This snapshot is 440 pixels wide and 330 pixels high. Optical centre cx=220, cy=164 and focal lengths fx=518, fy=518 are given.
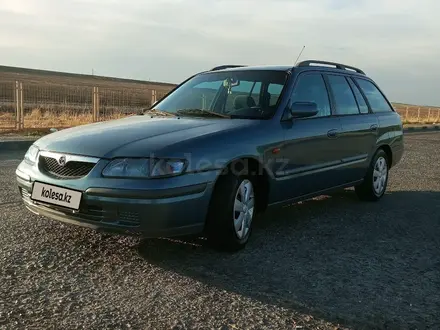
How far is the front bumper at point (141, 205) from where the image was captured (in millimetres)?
3514

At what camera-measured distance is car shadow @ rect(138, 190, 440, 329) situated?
3.13 m

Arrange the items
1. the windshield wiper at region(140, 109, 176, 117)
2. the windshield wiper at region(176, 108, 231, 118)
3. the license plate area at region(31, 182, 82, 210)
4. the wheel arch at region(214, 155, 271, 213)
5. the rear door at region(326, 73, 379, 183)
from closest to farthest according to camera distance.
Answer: the license plate area at region(31, 182, 82, 210), the wheel arch at region(214, 155, 271, 213), the windshield wiper at region(176, 108, 231, 118), the windshield wiper at region(140, 109, 176, 117), the rear door at region(326, 73, 379, 183)

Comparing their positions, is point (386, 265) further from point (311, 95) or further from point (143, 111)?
point (143, 111)

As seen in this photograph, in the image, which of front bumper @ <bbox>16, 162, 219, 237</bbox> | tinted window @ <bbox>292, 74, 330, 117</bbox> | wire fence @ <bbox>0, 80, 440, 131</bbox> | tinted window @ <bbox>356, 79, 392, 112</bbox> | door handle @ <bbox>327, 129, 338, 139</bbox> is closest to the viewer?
front bumper @ <bbox>16, 162, 219, 237</bbox>

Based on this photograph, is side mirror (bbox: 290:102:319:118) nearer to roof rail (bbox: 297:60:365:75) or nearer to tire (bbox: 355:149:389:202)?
roof rail (bbox: 297:60:365:75)

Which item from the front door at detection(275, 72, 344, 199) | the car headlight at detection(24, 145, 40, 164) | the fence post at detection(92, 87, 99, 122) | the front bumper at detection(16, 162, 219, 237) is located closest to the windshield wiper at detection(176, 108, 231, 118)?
the front door at detection(275, 72, 344, 199)

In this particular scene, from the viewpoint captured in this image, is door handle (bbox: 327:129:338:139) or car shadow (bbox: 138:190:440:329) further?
door handle (bbox: 327:129:338:139)

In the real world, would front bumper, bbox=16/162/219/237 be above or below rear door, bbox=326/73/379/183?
below

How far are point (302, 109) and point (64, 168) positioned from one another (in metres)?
2.15

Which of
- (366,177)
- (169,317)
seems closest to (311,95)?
(366,177)

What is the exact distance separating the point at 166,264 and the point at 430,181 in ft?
19.6

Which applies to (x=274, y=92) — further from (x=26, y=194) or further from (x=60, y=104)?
(x=60, y=104)

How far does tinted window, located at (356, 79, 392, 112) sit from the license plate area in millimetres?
4024

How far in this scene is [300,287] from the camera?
11.2 feet
